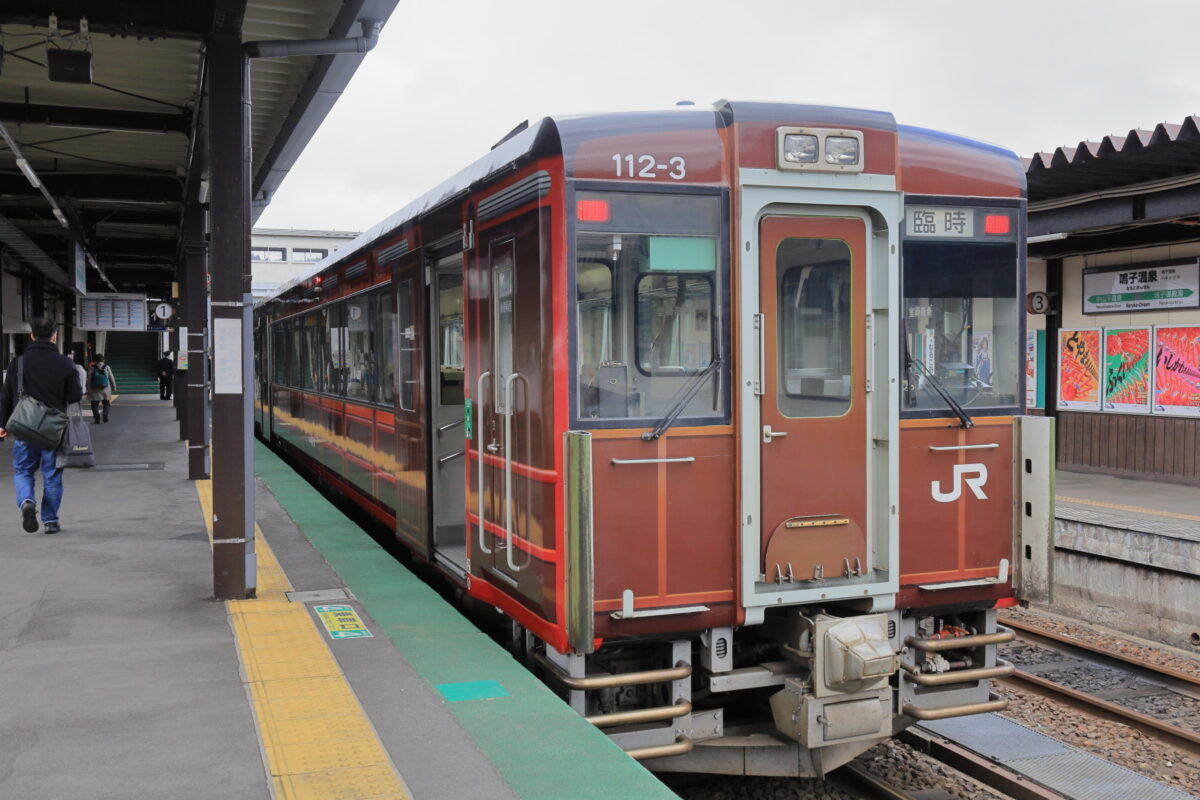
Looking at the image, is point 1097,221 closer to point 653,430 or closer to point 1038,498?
point 1038,498

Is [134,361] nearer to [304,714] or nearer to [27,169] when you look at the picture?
[27,169]

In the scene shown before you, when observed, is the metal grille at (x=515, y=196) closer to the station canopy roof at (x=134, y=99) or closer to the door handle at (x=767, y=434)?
the door handle at (x=767, y=434)

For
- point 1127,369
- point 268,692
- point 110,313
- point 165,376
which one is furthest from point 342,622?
point 165,376

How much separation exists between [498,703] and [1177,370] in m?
10.5

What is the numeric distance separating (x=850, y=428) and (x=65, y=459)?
6.84 m

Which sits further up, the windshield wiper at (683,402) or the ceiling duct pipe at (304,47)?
the ceiling duct pipe at (304,47)

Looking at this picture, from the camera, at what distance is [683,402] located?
4.97m

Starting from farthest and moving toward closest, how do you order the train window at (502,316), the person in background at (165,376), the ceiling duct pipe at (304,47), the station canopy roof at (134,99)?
the person in background at (165,376), the ceiling duct pipe at (304,47), the station canopy roof at (134,99), the train window at (502,316)

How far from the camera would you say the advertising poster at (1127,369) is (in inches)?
513

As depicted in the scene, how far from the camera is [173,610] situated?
263 inches

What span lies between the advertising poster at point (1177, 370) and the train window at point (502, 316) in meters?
9.64

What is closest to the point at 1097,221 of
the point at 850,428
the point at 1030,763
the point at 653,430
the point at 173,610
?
the point at 1030,763

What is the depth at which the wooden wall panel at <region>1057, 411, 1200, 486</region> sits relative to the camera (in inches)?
499

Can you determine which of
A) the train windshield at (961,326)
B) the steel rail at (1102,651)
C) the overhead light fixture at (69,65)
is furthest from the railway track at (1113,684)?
the overhead light fixture at (69,65)
